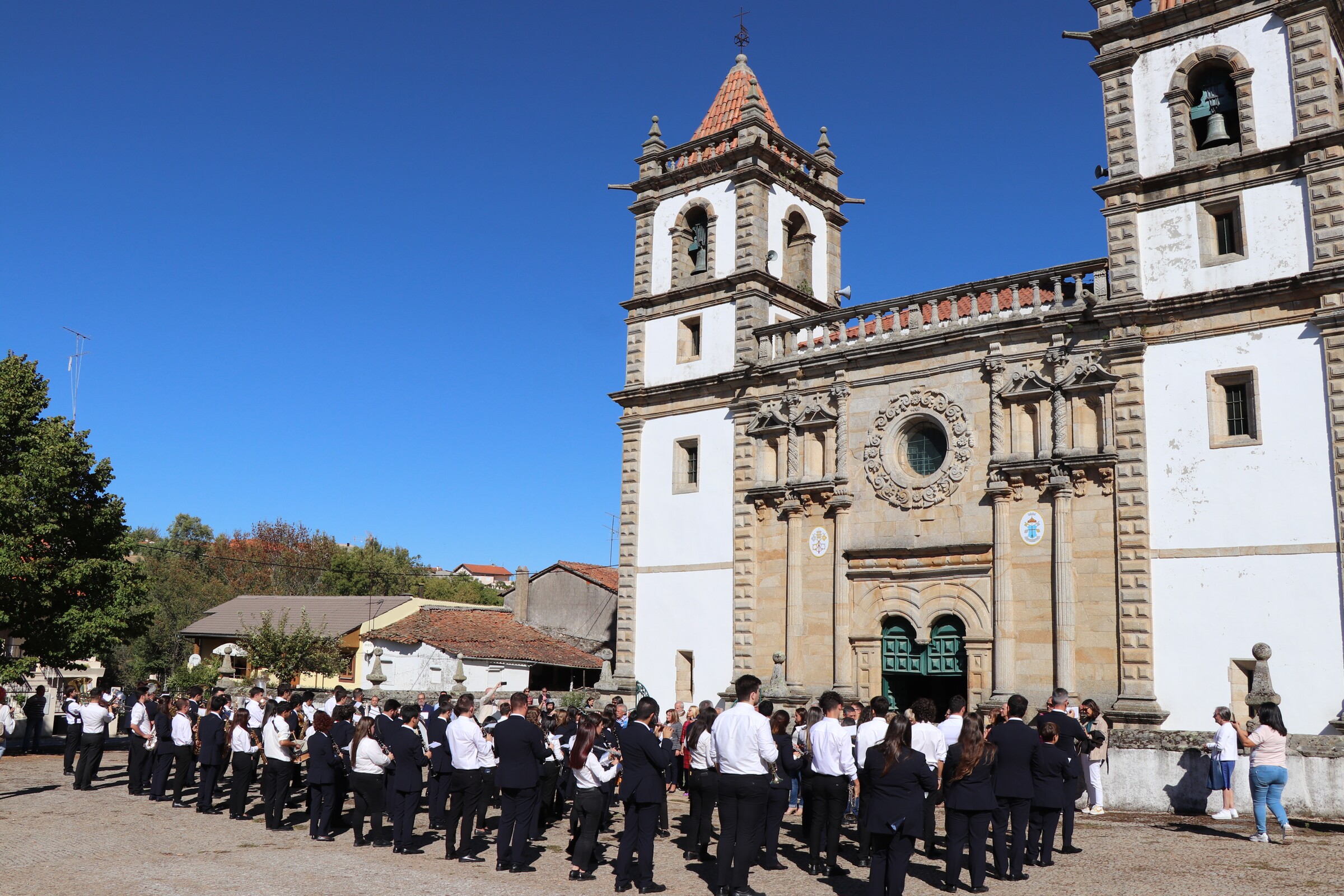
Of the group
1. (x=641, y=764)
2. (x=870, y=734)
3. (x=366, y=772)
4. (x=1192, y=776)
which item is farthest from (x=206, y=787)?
(x=1192, y=776)

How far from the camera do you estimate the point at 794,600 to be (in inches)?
957

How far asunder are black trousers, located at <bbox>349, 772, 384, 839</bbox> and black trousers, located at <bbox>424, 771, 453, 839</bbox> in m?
0.98

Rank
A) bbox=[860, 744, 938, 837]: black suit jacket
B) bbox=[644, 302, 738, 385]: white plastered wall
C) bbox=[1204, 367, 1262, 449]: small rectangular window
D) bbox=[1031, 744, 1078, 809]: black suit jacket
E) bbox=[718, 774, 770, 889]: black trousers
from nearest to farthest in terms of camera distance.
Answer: bbox=[860, 744, 938, 837]: black suit jacket
bbox=[718, 774, 770, 889]: black trousers
bbox=[1031, 744, 1078, 809]: black suit jacket
bbox=[1204, 367, 1262, 449]: small rectangular window
bbox=[644, 302, 738, 385]: white plastered wall

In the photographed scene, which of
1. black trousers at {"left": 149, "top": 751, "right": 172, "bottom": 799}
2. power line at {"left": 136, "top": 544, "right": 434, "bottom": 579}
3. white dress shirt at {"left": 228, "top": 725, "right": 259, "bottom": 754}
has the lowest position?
black trousers at {"left": 149, "top": 751, "right": 172, "bottom": 799}

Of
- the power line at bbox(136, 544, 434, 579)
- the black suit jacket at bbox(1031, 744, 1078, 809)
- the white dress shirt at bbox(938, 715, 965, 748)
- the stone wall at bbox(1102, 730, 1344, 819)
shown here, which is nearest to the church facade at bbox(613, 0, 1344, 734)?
the stone wall at bbox(1102, 730, 1344, 819)

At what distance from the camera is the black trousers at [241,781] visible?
14992mm

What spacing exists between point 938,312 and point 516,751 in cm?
1568

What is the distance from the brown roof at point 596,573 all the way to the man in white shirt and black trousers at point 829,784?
31.6 m

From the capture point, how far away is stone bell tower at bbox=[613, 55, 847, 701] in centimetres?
2627

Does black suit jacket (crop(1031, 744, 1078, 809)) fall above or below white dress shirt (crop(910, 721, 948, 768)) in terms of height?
below

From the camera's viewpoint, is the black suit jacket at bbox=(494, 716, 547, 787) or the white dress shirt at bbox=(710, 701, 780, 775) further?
the black suit jacket at bbox=(494, 716, 547, 787)

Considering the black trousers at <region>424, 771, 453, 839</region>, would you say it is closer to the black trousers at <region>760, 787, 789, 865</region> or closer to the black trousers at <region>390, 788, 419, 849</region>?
the black trousers at <region>390, 788, 419, 849</region>

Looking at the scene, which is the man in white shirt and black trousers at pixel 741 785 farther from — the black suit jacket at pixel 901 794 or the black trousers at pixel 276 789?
the black trousers at pixel 276 789

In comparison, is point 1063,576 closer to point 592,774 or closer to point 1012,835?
point 1012,835
